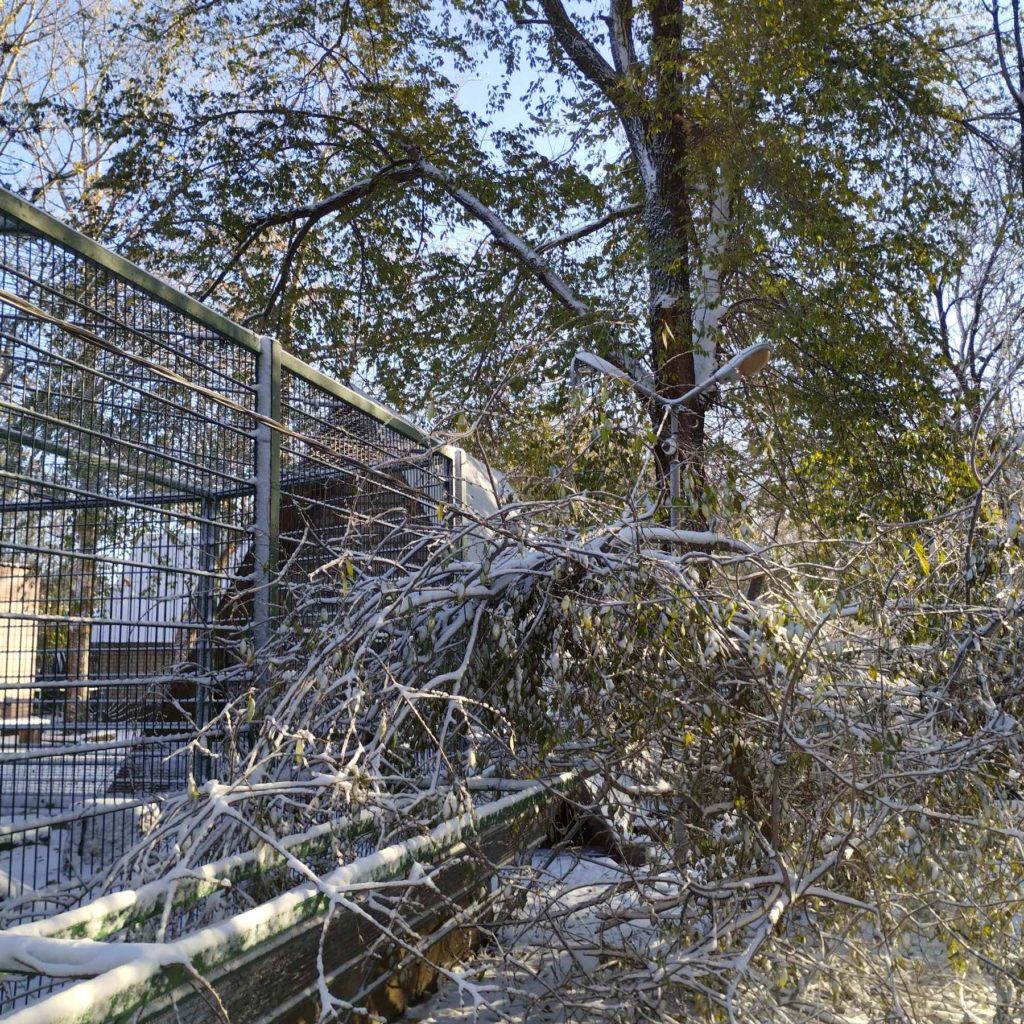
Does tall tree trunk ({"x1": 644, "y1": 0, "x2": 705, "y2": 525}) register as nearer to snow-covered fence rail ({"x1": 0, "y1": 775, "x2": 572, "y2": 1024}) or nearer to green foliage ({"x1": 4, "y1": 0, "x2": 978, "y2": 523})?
green foliage ({"x1": 4, "y1": 0, "x2": 978, "y2": 523})

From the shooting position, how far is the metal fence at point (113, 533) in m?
3.36

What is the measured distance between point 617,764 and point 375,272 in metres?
11.0

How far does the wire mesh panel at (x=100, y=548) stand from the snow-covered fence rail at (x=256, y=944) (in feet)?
2.83

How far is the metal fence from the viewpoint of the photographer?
11.0 ft

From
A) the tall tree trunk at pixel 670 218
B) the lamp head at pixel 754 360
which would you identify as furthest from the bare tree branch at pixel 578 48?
the lamp head at pixel 754 360

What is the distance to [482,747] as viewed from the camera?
3.96m

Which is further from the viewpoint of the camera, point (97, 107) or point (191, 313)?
point (97, 107)

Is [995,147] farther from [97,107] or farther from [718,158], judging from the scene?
[97,107]

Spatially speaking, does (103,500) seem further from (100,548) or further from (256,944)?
(256,944)

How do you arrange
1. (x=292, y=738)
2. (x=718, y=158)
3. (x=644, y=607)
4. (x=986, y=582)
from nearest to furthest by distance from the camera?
(x=292, y=738) < (x=644, y=607) < (x=986, y=582) < (x=718, y=158)

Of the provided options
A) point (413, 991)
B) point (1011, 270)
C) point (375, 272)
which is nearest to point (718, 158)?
point (375, 272)

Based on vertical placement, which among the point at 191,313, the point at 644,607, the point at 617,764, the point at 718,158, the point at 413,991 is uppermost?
the point at 718,158

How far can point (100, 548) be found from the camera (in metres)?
3.94

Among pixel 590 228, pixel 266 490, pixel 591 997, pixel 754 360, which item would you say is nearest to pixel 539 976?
pixel 591 997
